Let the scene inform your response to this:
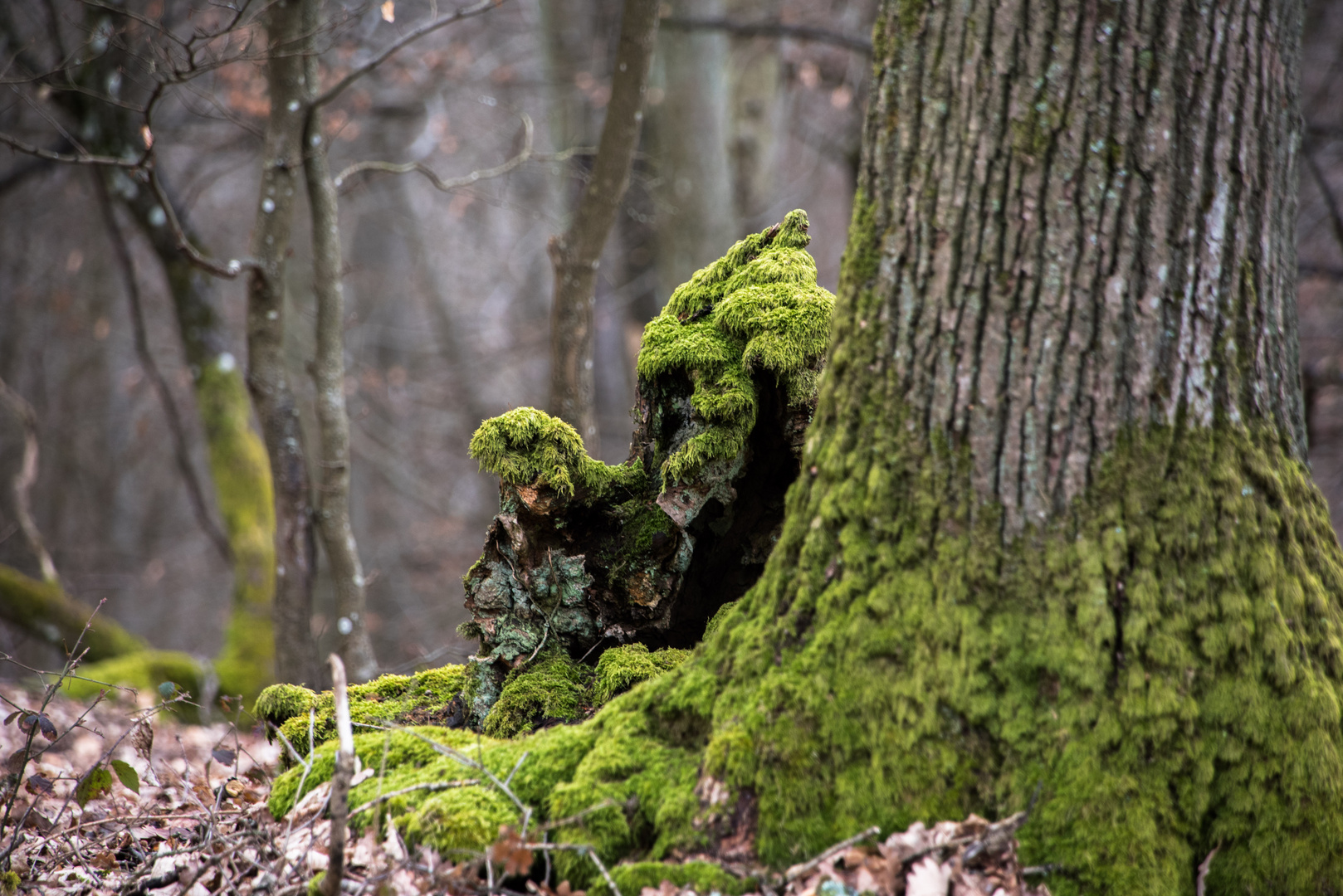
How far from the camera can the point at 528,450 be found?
3.19m

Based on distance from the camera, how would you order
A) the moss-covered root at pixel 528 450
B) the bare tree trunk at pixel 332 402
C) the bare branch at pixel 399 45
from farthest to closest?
the bare tree trunk at pixel 332 402 → the bare branch at pixel 399 45 → the moss-covered root at pixel 528 450

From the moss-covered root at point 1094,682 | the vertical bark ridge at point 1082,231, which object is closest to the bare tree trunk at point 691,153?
the vertical bark ridge at point 1082,231

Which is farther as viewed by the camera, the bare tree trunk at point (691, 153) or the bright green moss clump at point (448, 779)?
the bare tree trunk at point (691, 153)

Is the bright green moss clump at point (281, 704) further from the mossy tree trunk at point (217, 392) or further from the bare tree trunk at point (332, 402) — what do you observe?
the mossy tree trunk at point (217, 392)

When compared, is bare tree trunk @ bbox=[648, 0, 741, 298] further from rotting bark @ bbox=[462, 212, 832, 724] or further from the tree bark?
the tree bark

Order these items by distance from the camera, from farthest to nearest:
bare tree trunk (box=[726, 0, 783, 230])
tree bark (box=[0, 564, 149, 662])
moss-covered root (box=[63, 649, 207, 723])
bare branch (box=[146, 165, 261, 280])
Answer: bare tree trunk (box=[726, 0, 783, 230]) < tree bark (box=[0, 564, 149, 662]) < moss-covered root (box=[63, 649, 207, 723]) < bare branch (box=[146, 165, 261, 280])

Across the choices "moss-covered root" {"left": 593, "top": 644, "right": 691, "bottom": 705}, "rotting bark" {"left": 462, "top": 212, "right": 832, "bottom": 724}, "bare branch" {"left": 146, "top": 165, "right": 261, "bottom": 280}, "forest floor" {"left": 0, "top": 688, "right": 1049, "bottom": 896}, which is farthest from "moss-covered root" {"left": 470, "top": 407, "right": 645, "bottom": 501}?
"bare branch" {"left": 146, "top": 165, "right": 261, "bottom": 280}

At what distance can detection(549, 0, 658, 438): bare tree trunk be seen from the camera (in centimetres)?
570

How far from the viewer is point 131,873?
271 cm

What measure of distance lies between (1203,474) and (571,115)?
9.83 meters

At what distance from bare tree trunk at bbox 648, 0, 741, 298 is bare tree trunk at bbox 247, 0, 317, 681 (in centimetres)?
493

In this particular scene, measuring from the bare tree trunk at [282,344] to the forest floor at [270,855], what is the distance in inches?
112

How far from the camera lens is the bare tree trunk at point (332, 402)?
603 cm

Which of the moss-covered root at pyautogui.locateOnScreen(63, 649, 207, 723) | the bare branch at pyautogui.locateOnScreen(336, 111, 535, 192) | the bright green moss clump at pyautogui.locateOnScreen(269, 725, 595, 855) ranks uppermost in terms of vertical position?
the bare branch at pyautogui.locateOnScreen(336, 111, 535, 192)
